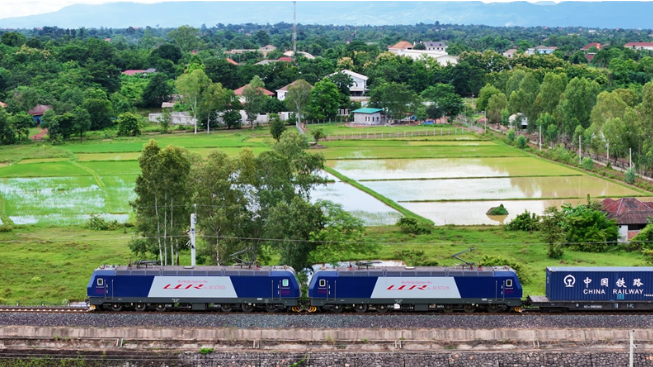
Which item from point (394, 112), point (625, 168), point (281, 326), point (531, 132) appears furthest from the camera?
point (394, 112)

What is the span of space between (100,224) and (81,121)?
3476 cm

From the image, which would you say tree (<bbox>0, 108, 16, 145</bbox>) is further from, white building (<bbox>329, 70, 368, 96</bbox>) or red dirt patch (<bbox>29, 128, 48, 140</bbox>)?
white building (<bbox>329, 70, 368, 96</bbox>)

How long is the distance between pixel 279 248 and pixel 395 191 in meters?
20.6

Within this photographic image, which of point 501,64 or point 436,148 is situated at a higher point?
point 501,64

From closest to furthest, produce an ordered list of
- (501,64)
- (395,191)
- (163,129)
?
(395,191) < (163,129) < (501,64)

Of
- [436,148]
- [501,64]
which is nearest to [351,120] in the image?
[436,148]

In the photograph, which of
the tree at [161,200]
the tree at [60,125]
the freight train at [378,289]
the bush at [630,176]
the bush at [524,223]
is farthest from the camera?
the tree at [60,125]

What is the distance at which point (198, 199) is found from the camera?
30.5 meters

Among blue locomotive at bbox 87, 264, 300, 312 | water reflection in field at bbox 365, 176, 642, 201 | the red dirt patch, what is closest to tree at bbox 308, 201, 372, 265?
blue locomotive at bbox 87, 264, 300, 312

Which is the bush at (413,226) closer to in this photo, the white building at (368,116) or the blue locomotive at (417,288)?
the blue locomotive at (417,288)

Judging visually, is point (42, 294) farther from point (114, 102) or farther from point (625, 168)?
point (114, 102)

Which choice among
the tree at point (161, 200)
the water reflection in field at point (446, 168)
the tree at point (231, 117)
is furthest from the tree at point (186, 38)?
the tree at point (161, 200)

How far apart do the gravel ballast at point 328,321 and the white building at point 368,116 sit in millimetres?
61243

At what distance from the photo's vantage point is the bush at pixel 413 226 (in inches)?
1531
